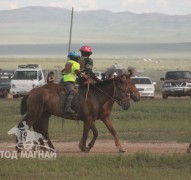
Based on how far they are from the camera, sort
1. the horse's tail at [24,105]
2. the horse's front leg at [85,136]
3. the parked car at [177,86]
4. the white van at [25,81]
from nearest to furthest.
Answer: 1. the horse's front leg at [85,136]
2. the horse's tail at [24,105]
3. the white van at [25,81]
4. the parked car at [177,86]

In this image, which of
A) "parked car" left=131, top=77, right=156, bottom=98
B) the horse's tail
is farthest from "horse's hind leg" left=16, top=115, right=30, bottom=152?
"parked car" left=131, top=77, right=156, bottom=98

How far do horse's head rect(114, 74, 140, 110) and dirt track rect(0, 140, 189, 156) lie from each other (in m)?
1.17

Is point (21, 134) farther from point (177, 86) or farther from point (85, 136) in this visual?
point (177, 86)

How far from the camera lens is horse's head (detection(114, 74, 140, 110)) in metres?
19.7

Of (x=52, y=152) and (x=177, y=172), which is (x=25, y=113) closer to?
(x=52, y=152)

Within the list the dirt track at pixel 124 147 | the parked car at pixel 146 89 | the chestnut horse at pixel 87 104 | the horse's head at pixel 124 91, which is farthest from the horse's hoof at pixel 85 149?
the parked car at pixel 146 89

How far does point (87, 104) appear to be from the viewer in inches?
765

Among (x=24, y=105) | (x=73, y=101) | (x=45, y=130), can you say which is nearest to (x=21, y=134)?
(x=45, y=130)

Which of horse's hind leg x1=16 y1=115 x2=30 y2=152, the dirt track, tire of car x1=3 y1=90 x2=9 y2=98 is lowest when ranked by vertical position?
tire of car x1=3 y1=90 x2=9 y2=98

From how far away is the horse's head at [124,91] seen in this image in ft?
64.5

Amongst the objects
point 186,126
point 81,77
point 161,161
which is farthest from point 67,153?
point 186,126

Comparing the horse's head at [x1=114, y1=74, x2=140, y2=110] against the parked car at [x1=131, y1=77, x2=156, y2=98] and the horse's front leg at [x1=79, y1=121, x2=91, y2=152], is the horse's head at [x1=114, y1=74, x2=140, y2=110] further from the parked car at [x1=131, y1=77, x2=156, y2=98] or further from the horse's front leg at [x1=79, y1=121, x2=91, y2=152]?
the parked car at [x1=131, y1=77, x2=156, y2=98]

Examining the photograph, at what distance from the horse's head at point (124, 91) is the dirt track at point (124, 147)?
1.17 m

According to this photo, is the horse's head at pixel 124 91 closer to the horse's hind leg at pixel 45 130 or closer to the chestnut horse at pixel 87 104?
the chestnut horse at pixel 87 104
